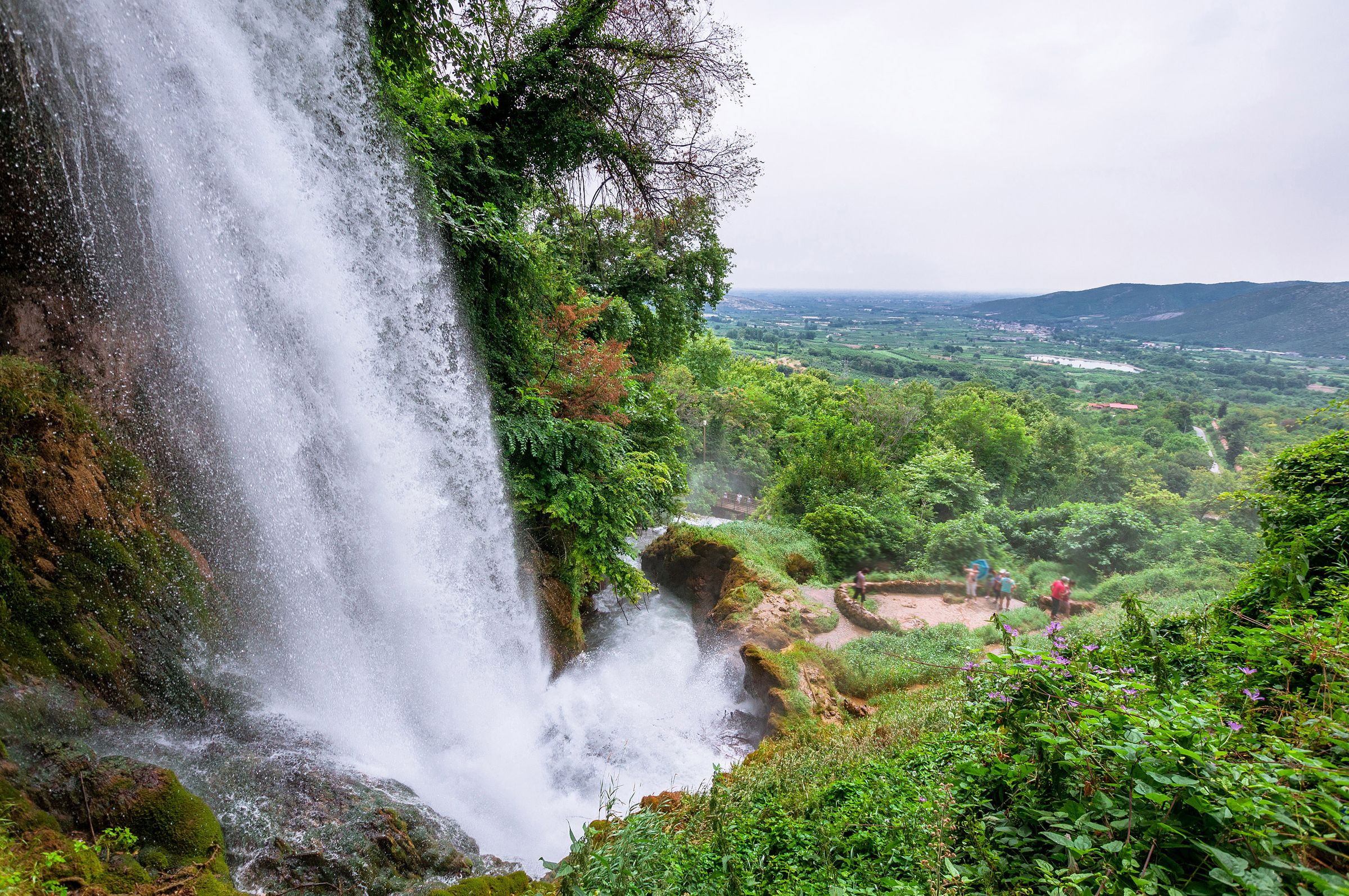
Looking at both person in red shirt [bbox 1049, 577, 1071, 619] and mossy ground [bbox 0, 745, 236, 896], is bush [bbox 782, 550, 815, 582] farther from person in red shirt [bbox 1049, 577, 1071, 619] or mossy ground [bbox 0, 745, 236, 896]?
mossy ground [bbox 0, 745, 236, 896]

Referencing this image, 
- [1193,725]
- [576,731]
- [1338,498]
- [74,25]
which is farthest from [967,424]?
[74,25]

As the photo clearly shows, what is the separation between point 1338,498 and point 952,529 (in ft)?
32.1

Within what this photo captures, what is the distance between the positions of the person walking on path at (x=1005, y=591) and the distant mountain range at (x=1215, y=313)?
92.8 meters

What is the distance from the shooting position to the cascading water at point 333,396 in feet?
11.9

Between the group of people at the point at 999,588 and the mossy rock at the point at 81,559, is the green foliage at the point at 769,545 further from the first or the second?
the mossy rock at the point at 81,559

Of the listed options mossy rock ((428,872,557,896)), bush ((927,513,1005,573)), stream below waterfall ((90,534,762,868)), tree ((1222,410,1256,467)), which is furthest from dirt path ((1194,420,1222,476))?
mossy rock ((428,872,557,896))

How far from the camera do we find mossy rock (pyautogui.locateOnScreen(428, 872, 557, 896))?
3379 millimetres

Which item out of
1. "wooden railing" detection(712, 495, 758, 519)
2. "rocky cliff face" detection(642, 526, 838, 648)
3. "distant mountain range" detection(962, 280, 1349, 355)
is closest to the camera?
"rocky cliff face" detection(642, 526, 838, 648)

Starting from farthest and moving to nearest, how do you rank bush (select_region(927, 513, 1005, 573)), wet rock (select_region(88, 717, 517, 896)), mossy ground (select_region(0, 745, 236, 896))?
bush (select_region(927, 513, 1005, 573))
wet rock (select_region(88, 717, 517, 896))
mossy ground (select_region(0, 745, 236, 896))

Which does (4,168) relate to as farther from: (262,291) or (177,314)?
(262,291)

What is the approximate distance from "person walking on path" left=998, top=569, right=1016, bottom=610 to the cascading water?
7457 millimetres

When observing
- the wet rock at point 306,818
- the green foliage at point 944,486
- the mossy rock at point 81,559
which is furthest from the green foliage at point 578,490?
the green foliage at point 944,486

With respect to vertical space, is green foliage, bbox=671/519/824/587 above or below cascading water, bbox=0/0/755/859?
below

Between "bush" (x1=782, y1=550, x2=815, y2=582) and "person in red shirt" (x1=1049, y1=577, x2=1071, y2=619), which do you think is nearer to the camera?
"person in red shirt" (x1=1049, y1=577, x2=1071, y2=619)
